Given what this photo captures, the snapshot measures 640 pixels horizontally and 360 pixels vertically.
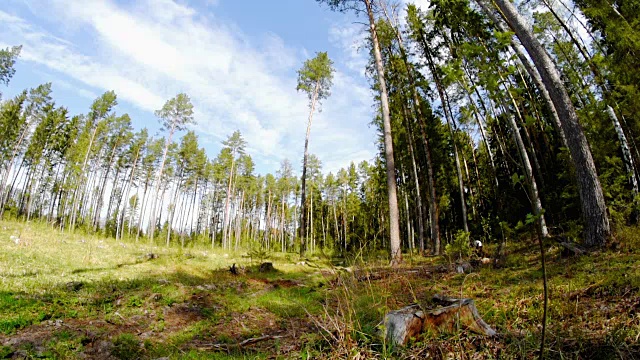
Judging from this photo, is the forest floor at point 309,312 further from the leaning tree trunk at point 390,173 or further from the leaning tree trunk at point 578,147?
the leaning tree trunk at point 390,173

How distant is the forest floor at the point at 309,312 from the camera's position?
2.30 metres

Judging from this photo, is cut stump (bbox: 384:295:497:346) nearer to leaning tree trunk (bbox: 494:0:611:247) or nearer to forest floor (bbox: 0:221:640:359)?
forest floor (bbox: 0:221:640:359)

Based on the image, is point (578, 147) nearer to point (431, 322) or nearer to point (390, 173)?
point (390, 173)

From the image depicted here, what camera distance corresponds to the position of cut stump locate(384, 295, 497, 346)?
2.39 metres

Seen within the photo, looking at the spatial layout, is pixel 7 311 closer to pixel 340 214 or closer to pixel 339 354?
pixel 339 354

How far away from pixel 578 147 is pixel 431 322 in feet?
18.1

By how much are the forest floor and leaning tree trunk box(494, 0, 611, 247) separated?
1.21 ft

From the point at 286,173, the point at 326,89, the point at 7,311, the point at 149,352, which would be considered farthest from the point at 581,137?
the point at 286,173

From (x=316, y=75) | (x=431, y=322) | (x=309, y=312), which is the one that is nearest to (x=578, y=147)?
(x=431, y=322)

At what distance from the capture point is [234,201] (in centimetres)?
4966

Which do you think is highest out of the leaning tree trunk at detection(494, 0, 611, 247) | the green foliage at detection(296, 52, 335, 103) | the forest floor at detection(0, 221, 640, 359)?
the green foliage at detection(296, 52, 335, 103)

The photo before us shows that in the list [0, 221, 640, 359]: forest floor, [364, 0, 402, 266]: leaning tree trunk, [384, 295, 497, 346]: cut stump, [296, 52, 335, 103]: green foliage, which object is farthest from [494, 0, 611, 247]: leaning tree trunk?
[296, 52, 335, 103]: green foliage

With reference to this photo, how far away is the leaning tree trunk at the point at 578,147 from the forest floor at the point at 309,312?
0.37 m

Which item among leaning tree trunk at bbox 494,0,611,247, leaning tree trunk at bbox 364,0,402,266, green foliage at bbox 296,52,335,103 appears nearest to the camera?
leaning tree trunk at bbox 494,0,611,247
